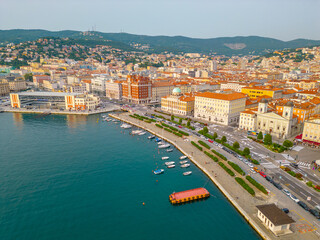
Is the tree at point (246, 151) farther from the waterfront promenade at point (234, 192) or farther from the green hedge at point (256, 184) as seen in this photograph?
the green hedge at point (256, 184)

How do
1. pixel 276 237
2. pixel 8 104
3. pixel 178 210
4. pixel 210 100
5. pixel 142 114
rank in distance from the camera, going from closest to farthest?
pixel 276 237 → pixel 178 210 → pixel 210 100 → pixel 142 114 → pixel 8 104

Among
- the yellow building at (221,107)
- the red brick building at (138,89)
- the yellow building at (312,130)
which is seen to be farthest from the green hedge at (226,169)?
the red brick building at (138,89)

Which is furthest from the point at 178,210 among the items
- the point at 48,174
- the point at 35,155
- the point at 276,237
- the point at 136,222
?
the point at 35,155

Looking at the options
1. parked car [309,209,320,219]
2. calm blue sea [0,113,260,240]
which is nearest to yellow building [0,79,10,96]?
calm blue sea [0,113,260,240]

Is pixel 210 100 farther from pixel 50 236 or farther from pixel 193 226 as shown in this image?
pixel 50 236

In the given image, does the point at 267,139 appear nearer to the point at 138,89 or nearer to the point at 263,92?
the point at 263,92

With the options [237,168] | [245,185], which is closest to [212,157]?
[237,168]
